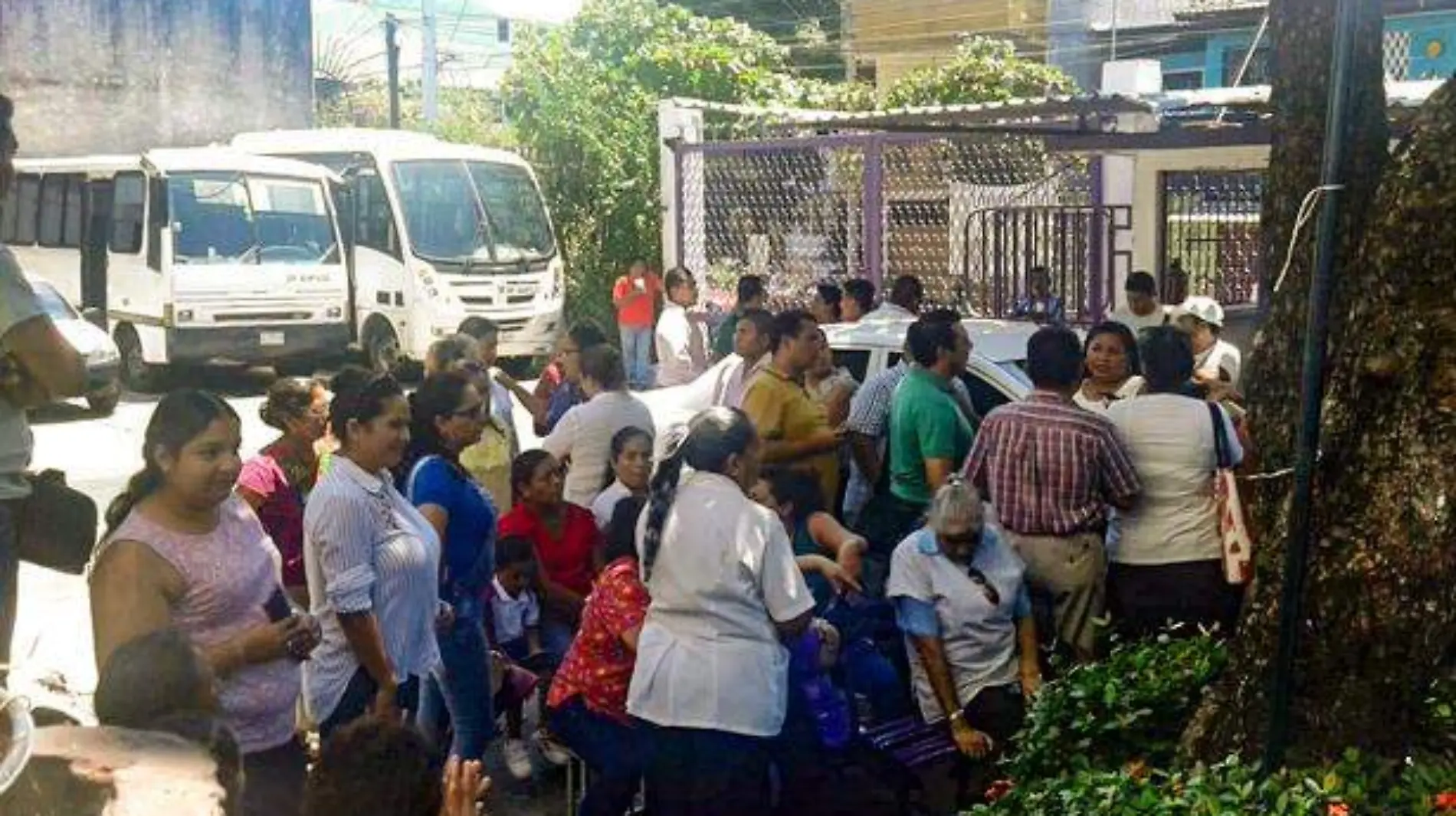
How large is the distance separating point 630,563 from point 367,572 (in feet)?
2.84

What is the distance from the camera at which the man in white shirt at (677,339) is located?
13.9m

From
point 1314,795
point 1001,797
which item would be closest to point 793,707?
point 1001,797

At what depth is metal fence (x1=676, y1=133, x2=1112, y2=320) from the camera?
1529 centimetres

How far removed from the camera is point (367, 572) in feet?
16.3

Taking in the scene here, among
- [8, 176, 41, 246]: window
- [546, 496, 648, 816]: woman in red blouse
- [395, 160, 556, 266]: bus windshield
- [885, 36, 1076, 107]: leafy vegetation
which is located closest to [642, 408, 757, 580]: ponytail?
[546, 496, 648, 816]: woman in red blouse

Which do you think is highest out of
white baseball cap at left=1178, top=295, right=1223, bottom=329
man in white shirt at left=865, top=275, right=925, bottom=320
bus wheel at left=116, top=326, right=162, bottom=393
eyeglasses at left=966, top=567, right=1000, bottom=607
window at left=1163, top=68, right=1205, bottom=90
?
window at left=1163, top=68, right=1205, bottom=90

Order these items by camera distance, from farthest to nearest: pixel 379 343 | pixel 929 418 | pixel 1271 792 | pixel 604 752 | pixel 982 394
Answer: pixel 379 343 < pixel 982 394 < pixel 929 418 < pixel 604 752 < pixel 1271 792

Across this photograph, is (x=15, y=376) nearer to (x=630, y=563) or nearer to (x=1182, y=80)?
(x=630, y=563)

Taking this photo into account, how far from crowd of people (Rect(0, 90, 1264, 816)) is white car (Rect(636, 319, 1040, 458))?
0.59 meters

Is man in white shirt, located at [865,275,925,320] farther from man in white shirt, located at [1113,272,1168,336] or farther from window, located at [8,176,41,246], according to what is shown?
window, located at [8,176,41,246]

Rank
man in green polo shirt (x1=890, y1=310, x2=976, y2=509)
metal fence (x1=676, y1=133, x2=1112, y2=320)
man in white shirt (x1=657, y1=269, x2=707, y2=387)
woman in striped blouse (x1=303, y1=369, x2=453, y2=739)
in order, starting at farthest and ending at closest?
metal fence (x1=676, y1=133, x2=1112, y2=320) → man in white shirt (x1=657, y1=269, x2=707, y2=387) → man in green polo shirt (x1=890, y1=310, x2=976, y2=509) → woman in striped blouse (x1=303, y1=369, x2=453, y2=739)

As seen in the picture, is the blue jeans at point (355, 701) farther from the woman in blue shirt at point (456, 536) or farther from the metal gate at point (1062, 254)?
the metal gate at point (1062, 254)

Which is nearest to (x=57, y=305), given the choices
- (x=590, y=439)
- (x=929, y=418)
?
(x=590, y=439)

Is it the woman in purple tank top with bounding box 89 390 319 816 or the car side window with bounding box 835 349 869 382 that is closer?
the woman in purple tank top with bounding box 89 390 319 816
